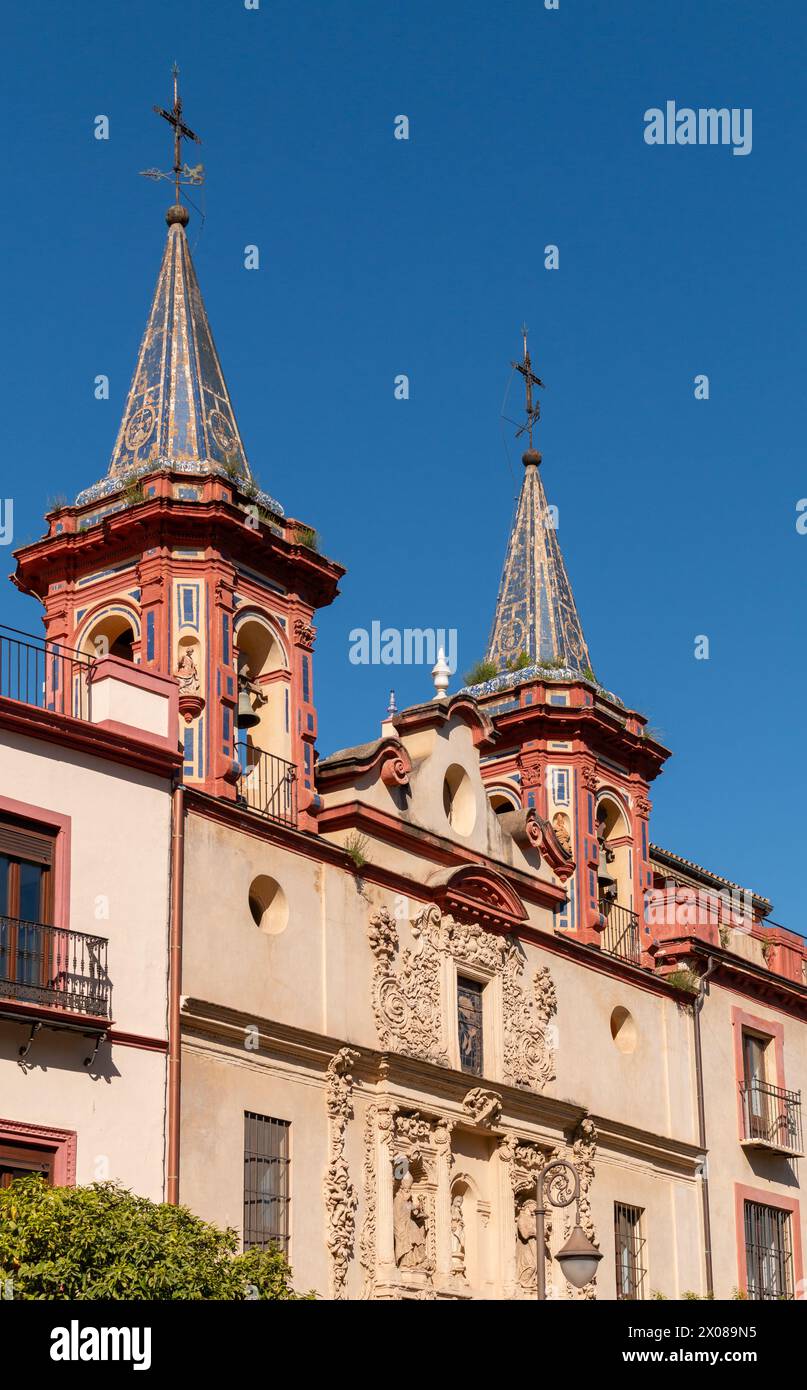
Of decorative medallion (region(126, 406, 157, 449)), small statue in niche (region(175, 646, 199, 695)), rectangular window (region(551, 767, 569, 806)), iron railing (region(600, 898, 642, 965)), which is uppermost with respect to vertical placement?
decorative medallion (region(126, 406, 157, 449))

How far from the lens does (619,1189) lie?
124 feet

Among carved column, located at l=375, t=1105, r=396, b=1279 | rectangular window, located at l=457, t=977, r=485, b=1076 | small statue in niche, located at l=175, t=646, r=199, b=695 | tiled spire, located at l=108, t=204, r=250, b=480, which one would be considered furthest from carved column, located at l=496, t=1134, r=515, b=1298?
tiled spire, located at l=108, t=204, r=250, b=480

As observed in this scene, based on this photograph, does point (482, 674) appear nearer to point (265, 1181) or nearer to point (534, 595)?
point (534, 595)

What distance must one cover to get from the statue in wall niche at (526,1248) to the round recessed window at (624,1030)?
478 centimetres

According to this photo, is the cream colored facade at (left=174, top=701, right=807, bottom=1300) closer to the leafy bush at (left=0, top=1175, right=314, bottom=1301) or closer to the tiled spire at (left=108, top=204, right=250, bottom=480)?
the leafy bush at (left=0, top=1175, right=314, bottom=1301)

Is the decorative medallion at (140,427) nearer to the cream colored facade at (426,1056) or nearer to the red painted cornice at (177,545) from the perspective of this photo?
the red painted cornice at (177,545)

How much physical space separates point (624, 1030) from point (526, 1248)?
5.58 metres

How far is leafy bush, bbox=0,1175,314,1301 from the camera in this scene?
891 inches

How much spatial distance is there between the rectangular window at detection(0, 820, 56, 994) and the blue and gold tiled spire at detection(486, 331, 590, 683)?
16251mm

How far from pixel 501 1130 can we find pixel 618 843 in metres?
8.52

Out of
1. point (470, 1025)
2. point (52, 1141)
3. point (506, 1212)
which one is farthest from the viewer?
point (470, 1025)

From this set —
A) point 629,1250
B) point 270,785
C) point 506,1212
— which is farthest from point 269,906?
point 629,1250

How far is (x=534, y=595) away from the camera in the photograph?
43.0m
